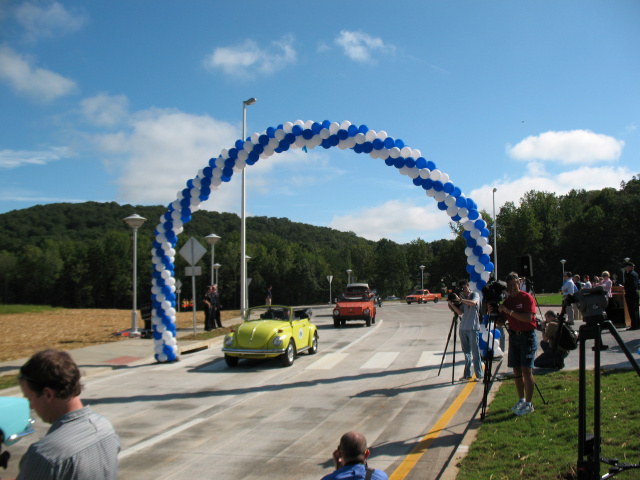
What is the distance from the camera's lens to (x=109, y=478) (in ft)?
7.86

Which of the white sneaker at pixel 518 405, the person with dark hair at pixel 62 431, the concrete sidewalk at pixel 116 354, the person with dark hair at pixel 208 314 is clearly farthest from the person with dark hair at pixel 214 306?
the person with dark hair at pixel 62 431

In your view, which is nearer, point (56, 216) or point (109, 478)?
point (109, 478)

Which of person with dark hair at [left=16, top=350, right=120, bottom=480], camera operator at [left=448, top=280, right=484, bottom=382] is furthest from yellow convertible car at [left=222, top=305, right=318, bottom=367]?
person with dark hair at [left=16, top=350, right=120, bottom=480]

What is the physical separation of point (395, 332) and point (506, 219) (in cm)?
8273

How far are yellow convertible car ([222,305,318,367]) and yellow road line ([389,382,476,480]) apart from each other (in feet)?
15.7

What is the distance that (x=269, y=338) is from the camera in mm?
12180

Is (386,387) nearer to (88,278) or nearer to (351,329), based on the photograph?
(351,329)

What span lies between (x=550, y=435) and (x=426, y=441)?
4.68 ft

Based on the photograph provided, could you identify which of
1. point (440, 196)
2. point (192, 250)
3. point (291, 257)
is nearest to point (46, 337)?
point (192, 250)

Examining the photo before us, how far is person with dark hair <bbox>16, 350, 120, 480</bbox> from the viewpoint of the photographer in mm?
2211

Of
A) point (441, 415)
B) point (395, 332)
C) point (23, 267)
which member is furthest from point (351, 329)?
point (23, 267)

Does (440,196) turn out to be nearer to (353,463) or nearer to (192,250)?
(192,250)

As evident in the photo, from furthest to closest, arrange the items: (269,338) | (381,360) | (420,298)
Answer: (420,298) → (381,360) → (269,338)

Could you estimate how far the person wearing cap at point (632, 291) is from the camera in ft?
47.6
